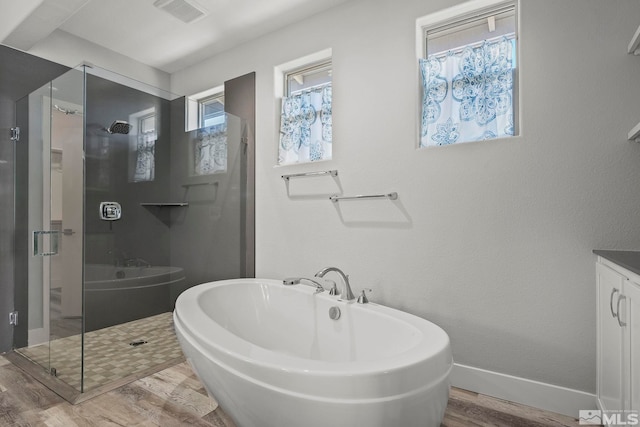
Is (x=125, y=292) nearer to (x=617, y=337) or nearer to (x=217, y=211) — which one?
(x=217, y=211)

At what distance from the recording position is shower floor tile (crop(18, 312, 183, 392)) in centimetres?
217

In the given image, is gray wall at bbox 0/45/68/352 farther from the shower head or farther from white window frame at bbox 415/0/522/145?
white window frame at bbox 415/0/522/145

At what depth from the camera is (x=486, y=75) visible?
2086 mm

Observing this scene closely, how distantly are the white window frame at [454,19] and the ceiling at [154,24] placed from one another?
70 cm

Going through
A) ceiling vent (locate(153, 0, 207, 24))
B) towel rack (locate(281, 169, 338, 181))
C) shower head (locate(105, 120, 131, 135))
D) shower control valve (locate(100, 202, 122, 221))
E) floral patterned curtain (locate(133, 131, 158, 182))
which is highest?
ceiling vent (locate(153, 0, 207, 24))

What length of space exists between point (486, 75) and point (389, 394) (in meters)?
1.89

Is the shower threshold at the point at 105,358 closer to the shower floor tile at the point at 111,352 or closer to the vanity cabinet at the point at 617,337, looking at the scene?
the shower floor tile at the point at 111,352

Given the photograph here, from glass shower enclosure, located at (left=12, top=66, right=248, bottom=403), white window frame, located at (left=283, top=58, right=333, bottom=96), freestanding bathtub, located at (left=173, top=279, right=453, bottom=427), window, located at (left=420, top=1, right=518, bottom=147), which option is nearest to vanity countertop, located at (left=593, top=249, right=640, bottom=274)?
freestanding bathtub, located at (left=173, top=279, right=453, bottom=427)

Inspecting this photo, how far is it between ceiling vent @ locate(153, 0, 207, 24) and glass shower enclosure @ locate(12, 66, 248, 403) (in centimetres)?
60

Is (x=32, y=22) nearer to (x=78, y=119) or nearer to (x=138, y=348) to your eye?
(x=78, y=119)

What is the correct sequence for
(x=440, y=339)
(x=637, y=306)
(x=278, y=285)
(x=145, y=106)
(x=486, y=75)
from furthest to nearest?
1. (x=145, y=106)
2. (x=278, y=285)
3. (x=486, y=75)
4. (x=440, y=339)
5. (x=637, y=306)

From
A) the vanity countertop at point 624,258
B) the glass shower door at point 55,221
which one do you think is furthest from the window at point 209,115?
the vanity countertop at point 624,258

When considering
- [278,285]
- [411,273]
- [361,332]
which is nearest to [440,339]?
[361,332]

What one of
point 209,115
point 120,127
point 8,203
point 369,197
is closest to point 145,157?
point 120,127
